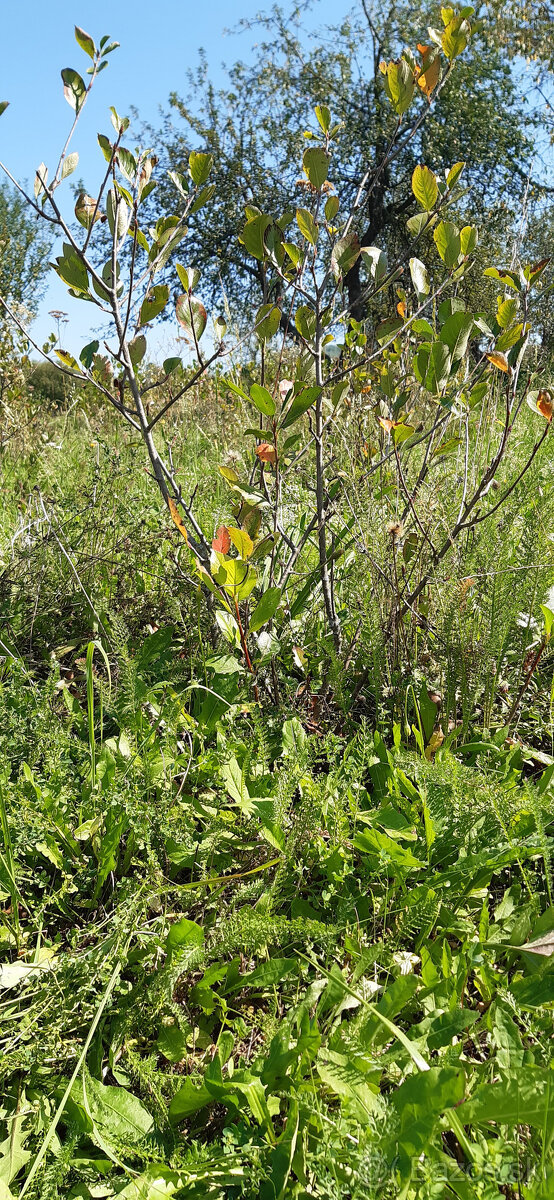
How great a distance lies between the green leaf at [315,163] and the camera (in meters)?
1.50

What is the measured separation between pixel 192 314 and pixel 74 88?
0.50 m

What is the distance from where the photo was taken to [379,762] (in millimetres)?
1564

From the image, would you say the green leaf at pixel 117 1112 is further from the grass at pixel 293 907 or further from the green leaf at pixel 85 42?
the green leaf at pixel 85 42

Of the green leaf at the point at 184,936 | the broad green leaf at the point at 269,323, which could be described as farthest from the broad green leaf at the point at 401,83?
→ the green leaf at the point at 184,936

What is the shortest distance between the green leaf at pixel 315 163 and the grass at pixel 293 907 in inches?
28.5

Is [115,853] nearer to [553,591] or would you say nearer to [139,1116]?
[139,1116]

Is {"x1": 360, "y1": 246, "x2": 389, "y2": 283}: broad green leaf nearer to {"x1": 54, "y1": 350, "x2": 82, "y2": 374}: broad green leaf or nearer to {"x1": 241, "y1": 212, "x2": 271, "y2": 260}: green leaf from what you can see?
{"x1": 241, "y1": 212, "x2": 271, "y2": 260}: green leaf

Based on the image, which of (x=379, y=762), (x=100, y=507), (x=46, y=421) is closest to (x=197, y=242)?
(x=46, y=421)

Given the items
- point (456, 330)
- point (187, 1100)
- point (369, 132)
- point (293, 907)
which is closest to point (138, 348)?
point (456, 330)

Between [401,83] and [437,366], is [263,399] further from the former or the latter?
[401,83]

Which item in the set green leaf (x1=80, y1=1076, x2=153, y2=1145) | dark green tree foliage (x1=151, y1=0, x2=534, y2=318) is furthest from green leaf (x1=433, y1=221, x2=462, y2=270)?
dark green tree foliage (x1=151, y1=0, x2=534, y2=318)

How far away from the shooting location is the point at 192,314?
5.37 feet

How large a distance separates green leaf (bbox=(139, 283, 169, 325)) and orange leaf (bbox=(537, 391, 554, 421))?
0.84m

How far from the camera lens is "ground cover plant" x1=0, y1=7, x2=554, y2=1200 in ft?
3.26
